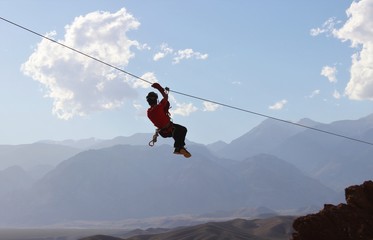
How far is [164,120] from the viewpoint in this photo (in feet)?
41.2

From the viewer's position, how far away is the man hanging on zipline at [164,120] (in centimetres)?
1213

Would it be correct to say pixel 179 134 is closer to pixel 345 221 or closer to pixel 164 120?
pixel 164 120

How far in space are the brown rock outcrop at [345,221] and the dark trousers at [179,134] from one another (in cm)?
813

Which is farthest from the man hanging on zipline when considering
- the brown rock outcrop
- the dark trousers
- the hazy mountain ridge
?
the hazy mountain ridge

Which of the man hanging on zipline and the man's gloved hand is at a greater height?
the man's gloved hand

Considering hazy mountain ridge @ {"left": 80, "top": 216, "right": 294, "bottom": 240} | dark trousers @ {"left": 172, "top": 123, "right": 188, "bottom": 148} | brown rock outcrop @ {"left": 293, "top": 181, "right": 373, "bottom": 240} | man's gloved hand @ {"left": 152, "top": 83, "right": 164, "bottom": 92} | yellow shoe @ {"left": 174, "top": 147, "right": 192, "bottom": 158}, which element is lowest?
brown rock outcrop @ {"left": 293, "top": 181, "right": 373, "bottom": 240}

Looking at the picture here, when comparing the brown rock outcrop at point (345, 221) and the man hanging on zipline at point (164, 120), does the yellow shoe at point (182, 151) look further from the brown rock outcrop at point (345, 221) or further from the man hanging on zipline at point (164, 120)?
the brown rock outcrop at point (345, 221)

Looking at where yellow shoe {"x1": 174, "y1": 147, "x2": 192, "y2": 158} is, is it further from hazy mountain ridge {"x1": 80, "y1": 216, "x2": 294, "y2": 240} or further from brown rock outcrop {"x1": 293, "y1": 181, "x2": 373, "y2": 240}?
hazy mountain ridge {"x1": 80, "y1": 216, "x2": 294, "y2": 240}

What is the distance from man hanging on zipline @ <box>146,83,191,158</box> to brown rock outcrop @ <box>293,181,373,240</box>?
816cm

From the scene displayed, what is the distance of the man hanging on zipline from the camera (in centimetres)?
1213

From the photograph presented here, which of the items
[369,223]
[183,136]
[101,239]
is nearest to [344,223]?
[369,223]

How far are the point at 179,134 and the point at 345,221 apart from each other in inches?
358

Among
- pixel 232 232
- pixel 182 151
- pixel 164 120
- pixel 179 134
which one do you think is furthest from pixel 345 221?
pixel 232 232

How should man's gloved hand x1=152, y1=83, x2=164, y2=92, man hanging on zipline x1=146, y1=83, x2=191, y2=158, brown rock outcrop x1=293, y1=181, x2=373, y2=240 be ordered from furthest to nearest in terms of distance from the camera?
brown rock outcrop x1=293, y1=181, x2=373, y2=240
man hanging on zipline x1=146, y1=83, x2=191, y2=158
man's gloved hand x1=152, y1=83, x2=164, y2=92
